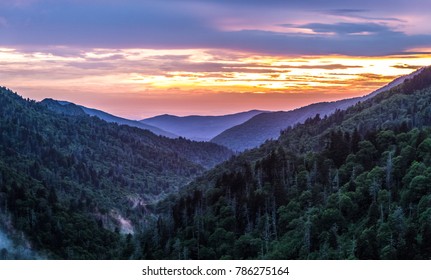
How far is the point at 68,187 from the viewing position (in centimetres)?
12412

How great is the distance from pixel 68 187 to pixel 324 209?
306 ft

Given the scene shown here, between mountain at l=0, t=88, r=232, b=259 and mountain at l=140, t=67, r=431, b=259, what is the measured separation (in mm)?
8593

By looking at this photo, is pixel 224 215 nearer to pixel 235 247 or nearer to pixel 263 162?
pixel 235 247

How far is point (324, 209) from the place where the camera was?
38500mm

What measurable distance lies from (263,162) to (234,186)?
765 centimetres

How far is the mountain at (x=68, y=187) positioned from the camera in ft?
240

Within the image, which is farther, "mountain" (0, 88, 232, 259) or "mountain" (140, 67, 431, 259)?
"mountain" (0, 88, 232, 259)

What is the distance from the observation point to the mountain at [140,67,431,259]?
3077 cm

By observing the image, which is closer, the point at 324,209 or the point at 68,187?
the point at 324,209

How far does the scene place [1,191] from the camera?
83125 millimetres

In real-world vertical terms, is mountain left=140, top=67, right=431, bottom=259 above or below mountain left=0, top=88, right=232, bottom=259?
above

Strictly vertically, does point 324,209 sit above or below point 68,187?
above

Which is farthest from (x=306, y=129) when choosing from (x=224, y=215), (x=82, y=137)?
(x=82, y=137)

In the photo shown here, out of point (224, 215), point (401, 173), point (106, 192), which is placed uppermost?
point (401, 173)
